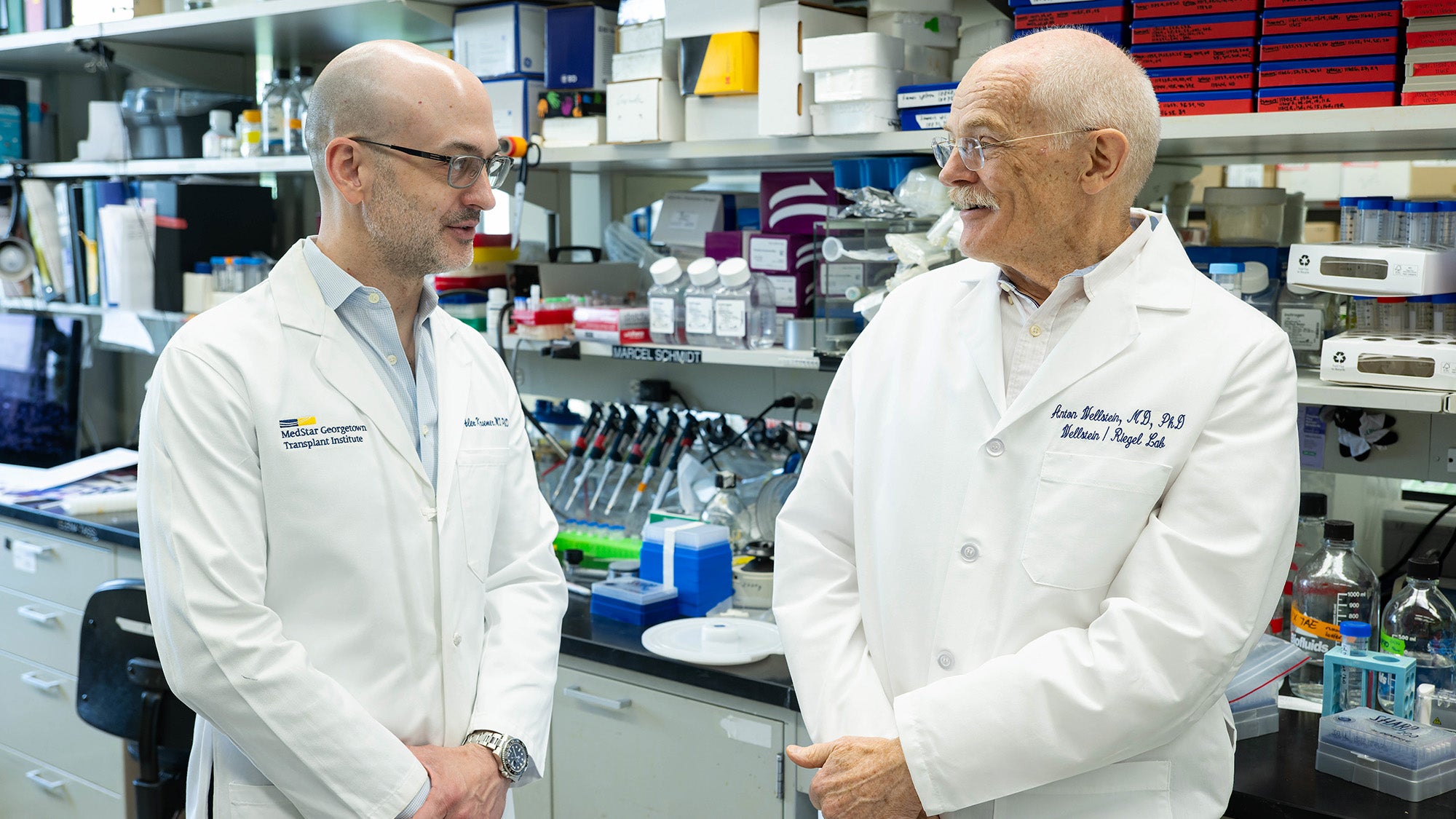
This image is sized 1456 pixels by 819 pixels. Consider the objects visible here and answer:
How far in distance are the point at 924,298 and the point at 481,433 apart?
61 centimetres

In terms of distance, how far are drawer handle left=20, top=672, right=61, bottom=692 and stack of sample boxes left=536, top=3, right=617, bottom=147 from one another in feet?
6.37

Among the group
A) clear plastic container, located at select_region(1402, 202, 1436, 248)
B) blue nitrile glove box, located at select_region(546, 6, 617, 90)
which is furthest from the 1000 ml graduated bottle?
blue nitrile glove box, located at select_region(546, 6, 617, 90)

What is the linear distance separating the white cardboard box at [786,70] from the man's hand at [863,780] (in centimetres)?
126

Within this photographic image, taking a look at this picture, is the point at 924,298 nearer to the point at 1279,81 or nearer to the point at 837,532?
the point at 837,532

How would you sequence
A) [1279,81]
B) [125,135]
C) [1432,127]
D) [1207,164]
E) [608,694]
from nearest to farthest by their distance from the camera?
[1432,127]
[1279,81]
[608,694]
[1207,164]
[125,135]

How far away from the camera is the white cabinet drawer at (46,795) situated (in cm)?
304

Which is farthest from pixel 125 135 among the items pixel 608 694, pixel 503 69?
pixel 608 694

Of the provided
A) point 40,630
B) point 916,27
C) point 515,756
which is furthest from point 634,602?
point 40,630

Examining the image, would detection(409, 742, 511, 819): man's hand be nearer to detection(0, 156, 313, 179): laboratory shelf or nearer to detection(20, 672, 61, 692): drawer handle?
detection(0, 156, 313, 179): laboratory shelf

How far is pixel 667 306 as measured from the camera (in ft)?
8.21

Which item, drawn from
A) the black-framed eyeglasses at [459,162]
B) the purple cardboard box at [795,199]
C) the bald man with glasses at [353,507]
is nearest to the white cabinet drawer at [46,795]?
the bald man with glasses at [353,507]

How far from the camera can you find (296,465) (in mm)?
1422

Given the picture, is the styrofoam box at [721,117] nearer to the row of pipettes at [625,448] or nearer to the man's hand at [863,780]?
the row of pipettes at [625,448]

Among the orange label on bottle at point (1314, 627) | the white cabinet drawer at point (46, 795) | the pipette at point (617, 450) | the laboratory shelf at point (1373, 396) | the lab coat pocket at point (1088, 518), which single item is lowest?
the white cabinet drawer at point (46, 795)
